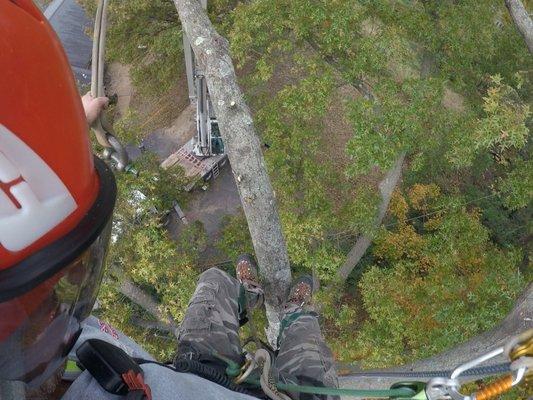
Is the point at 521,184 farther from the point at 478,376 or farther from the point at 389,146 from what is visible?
the point at 478,376

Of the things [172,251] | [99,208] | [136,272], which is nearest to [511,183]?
[172,251]

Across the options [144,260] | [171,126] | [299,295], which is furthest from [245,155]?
[171,126]

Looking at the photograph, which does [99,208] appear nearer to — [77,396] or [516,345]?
[77,396]

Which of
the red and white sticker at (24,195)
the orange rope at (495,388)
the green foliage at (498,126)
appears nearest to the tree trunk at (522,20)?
the green foliage at (498,126)

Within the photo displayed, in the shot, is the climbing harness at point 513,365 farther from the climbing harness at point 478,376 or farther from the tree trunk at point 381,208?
the tree trunk at point 381,208

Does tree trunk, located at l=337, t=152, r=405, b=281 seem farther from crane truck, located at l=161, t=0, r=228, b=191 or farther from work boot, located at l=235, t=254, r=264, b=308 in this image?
crane truck, located at l=161, t=0, r=228, b=191

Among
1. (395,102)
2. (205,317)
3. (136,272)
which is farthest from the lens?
(136,272)
